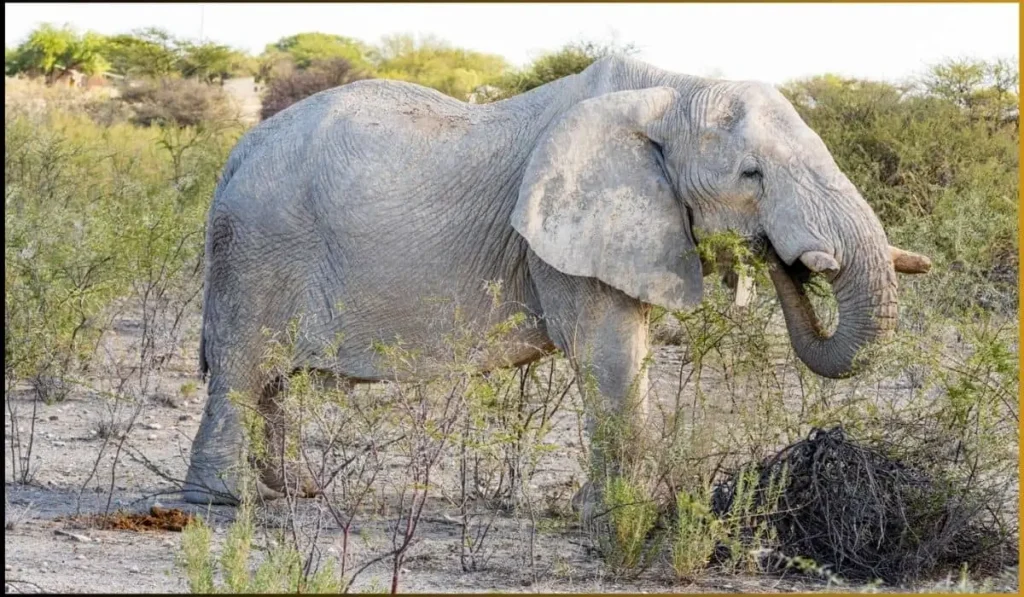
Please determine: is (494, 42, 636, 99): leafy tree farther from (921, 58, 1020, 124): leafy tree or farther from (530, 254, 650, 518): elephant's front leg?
(530, 254, 650, 518): elephant's front leg

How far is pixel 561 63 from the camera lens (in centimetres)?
1720

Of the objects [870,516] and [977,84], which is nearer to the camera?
[870,516]

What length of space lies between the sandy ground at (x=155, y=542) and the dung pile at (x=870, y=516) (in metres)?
0.20

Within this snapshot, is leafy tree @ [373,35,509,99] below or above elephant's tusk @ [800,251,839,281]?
above

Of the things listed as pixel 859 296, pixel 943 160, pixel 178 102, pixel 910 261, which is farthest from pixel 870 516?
pixel 178 102

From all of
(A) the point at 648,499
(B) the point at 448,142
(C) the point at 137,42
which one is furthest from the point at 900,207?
(C) the point at 137,42

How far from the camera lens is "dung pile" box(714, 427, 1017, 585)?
Result: 5898 millimetres

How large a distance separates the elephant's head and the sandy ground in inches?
22.8

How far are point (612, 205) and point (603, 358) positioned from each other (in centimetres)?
61

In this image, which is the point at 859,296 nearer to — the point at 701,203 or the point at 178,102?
the point at 701,203

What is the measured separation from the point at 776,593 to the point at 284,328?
8.44 feet

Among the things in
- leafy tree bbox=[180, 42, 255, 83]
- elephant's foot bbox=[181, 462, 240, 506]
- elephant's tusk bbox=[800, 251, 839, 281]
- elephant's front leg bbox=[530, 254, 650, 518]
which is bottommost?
elephant's foot bbox=[181, 462, 240, 506]

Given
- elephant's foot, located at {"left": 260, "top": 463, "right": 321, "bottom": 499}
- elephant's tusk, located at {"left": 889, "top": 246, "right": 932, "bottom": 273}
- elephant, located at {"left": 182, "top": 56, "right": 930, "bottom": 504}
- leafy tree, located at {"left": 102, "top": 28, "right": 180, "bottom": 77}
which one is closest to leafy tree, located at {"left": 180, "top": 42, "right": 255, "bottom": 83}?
leafy tree, located at {"left": 102, "top": 28, "right": 180, "bottom": 77}

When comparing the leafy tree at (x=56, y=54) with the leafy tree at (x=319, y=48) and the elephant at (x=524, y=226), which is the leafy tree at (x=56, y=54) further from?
the elephant at (x=524, y=226)
